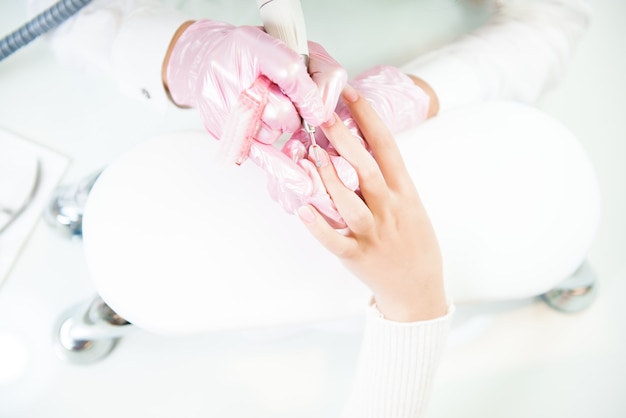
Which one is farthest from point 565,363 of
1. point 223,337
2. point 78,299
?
point 78,299

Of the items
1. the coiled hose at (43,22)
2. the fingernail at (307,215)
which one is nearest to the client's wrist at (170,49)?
the coiled hose at (43,22)

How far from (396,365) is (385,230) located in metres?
0.19

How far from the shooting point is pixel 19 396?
2.75ft

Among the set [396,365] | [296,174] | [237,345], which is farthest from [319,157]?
[237,345]

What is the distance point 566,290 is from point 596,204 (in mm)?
264

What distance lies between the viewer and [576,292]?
88 centimetres

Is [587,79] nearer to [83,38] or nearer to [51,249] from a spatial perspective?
[83,38]

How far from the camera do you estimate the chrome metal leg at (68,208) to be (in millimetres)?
874

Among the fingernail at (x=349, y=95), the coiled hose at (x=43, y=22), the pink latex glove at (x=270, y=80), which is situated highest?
the coiled hose at (x=43, y=22)

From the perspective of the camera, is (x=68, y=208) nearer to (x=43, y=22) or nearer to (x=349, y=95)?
(x=43, y=22)

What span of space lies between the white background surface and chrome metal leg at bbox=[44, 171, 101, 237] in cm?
6

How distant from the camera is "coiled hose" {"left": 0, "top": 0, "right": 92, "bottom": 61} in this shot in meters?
0.81

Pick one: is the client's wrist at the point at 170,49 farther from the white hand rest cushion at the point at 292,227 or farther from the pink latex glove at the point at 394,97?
the pink latex glove at the point at 394,97

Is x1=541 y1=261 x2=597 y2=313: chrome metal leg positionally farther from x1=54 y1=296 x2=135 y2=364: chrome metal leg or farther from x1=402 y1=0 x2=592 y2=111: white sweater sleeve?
x1=54 y1=296 x2=135 y2=364: chrome metal leg
